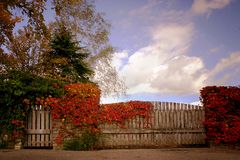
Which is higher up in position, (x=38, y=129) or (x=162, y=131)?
(x=38, y=129)

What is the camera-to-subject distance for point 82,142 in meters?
12.7

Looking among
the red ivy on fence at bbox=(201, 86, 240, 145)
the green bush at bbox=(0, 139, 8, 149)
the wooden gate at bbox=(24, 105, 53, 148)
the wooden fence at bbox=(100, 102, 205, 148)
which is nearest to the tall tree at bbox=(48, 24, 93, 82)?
the wooden gate at bbox=(24, 105, 53, 148)

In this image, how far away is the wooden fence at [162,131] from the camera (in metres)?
14.3

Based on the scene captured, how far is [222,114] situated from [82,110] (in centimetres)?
601

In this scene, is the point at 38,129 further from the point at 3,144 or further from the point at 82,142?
the point at 82,142

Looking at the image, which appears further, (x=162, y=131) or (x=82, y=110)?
(x=162, y=131)

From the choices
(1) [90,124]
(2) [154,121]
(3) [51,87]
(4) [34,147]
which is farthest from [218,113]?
(4) [34,147]

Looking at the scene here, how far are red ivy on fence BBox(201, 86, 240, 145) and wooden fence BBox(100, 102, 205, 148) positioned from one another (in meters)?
0.80

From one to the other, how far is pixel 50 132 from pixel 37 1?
18.7 ft

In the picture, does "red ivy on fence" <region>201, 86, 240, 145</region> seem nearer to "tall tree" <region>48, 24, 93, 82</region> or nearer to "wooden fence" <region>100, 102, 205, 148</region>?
"wooden fence" <region>100, 102, 205, 148</region>

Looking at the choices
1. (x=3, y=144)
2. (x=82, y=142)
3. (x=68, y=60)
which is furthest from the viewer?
(x=68, y=60)

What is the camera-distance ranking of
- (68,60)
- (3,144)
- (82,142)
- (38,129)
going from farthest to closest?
1. (68,60)
2. (38,129)
3. (3,144)
4. (82,142)

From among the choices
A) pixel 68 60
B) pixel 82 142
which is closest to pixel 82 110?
pixel 82 142

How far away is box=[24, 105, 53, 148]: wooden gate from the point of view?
13938 mm
